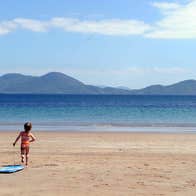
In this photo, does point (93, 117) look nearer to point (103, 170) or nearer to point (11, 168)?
point (103, 170)

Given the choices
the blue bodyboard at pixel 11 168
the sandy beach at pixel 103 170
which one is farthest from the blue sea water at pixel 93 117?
the blue bodyboard at pixel 11 168

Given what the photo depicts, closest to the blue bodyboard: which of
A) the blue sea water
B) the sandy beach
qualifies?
the sandy beach

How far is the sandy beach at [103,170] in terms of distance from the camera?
37.9 feet

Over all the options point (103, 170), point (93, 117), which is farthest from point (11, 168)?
point (93, 117)

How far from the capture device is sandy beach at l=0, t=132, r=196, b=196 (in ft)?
37.9

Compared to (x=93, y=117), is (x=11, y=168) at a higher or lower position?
lower

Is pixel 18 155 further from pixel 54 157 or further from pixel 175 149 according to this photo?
pixel 175 149

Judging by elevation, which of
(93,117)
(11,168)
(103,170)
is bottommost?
(103,170)

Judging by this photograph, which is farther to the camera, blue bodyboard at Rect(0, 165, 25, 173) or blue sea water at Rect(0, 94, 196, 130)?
blue sea water at Rect(0, 94, 196, 130)

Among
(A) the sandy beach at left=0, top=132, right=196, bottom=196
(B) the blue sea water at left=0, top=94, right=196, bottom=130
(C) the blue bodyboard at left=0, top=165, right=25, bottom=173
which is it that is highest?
(B) the blue sea water at left=0, top=94, right=196, bottom=130

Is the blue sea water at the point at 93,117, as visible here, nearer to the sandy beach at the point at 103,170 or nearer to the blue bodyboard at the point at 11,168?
the sandy beach at the point at 103,170

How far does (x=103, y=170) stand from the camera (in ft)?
46.4

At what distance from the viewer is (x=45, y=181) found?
12469 millimetres

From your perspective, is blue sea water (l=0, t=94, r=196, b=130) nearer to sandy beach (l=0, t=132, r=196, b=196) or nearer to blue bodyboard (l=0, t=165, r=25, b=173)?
sandy beach (l=0, t=132, r=196, b=196)
